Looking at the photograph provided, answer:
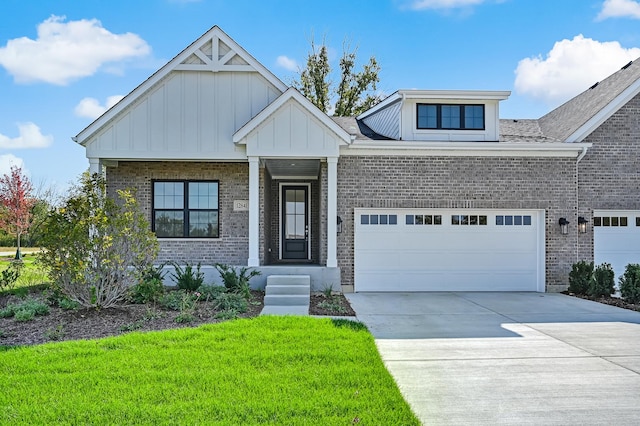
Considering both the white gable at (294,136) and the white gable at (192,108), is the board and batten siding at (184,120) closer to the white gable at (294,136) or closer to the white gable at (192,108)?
the white gable at (192,108)

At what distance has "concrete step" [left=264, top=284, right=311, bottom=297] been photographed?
10.7 m

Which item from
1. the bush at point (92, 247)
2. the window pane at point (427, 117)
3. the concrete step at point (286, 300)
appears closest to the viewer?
the bush at point (92, 247)

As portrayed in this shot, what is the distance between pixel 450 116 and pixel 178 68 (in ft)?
24.2

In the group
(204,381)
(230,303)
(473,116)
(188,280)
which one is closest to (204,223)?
(188,280)

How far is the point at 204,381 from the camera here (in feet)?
16.6

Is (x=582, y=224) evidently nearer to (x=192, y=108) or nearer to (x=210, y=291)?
(x=210, y=291)

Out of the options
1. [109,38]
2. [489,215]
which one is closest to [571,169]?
[489,215]

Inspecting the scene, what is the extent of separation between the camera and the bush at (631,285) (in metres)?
10.9

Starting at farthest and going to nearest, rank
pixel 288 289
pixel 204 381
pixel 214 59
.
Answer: pixel 214 59 < pixel 288 289 < pixel 204 381

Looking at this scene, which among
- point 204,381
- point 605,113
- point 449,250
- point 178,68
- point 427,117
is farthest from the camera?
point 427,117

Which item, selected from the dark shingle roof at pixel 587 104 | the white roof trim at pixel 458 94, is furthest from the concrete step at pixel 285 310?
the dark shingle roof at pixel 587 104

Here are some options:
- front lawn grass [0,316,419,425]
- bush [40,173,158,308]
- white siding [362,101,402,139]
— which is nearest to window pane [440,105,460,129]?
white siding [362,101,402,139]

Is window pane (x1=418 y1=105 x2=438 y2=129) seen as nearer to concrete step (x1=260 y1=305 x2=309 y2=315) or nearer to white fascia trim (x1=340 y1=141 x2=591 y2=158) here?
white fascia trim (x1=340 y1=141 x2=591 y2=158)

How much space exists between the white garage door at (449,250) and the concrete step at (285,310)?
3219mm
